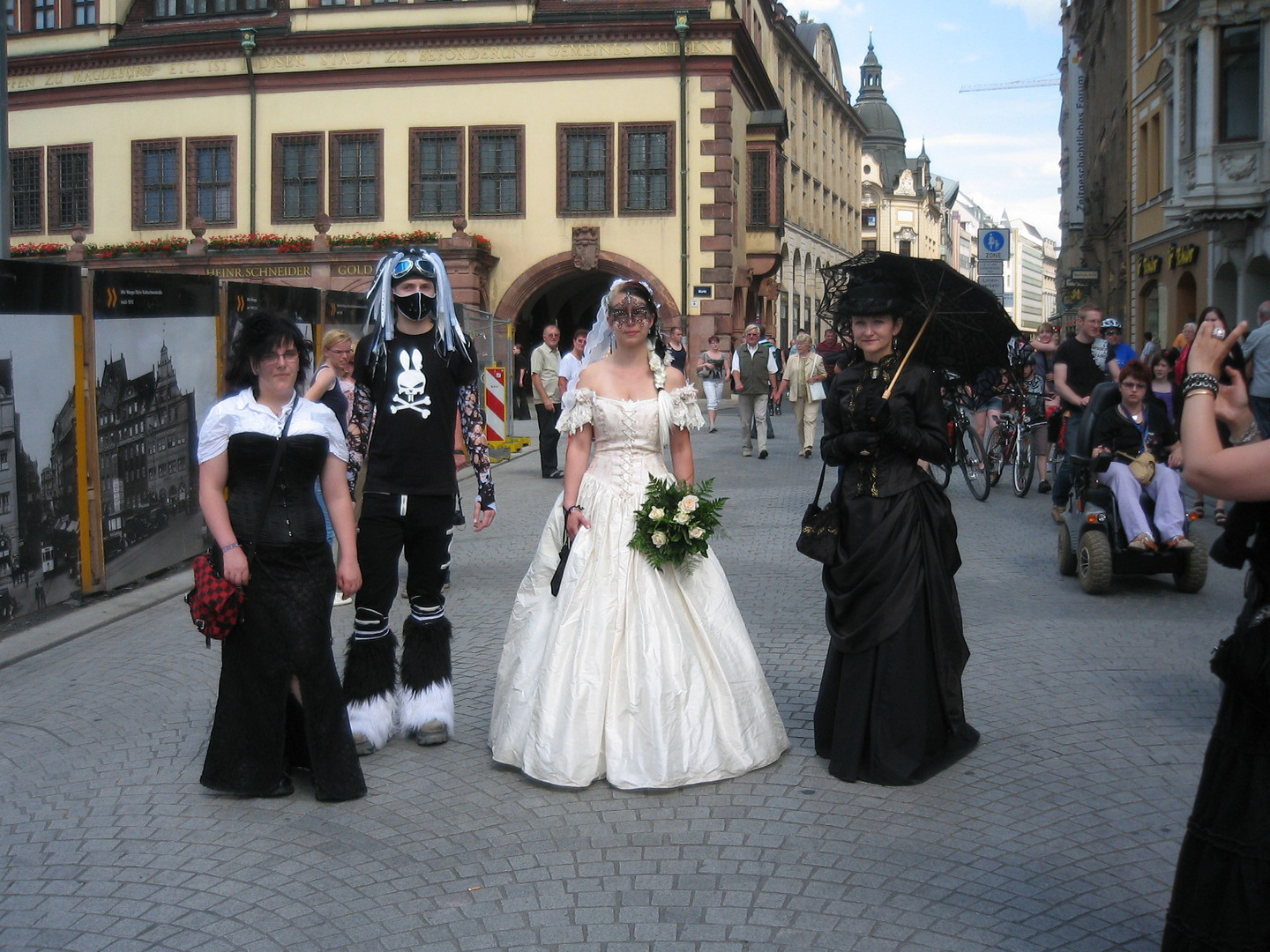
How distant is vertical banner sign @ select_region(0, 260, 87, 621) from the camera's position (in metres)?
8.41

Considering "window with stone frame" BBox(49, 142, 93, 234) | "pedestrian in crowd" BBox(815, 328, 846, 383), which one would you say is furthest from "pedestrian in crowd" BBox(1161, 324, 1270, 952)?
"window with stone frame" BBox(49, 142, 93, 234)

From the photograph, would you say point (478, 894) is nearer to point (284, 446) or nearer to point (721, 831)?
point (721, 831)

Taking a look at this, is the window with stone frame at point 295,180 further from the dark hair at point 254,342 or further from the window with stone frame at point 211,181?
the dark hair at point 254,342

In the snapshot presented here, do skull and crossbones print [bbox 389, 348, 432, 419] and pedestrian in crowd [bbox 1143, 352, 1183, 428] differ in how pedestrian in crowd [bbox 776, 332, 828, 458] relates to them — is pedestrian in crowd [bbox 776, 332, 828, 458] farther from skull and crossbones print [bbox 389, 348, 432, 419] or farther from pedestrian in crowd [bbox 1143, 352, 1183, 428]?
skull and crossbones print [bbox 389, 348, 432, 419]

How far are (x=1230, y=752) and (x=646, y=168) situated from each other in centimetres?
3181

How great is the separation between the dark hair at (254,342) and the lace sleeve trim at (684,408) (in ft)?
5.01

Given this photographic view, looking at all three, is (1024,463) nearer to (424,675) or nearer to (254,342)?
(424,675)

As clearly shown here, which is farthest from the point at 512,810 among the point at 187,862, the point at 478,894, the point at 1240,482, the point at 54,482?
the point at 54,482

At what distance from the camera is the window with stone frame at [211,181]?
35.2 m

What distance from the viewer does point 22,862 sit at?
14.8 feet

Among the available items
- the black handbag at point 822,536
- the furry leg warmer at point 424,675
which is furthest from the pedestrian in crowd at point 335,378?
the black handbag at point 822,536

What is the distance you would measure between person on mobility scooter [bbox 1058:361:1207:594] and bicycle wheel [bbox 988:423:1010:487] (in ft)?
19.4

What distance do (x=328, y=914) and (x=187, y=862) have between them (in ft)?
2.34

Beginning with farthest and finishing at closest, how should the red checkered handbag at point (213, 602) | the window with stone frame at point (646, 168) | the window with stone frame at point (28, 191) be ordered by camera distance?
the window with stone frame at point (28, 191)
the window with stone frame at point (646, 168)
the red checkered handbag at point (213, 602)
